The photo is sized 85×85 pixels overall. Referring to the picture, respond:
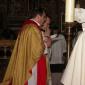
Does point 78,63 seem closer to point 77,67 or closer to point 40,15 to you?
point 77,67

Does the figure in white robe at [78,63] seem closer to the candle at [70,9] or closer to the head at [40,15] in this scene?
the candle at [70,9]

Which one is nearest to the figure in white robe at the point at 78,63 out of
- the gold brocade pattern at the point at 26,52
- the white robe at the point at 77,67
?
the white robe at the point at 77,67

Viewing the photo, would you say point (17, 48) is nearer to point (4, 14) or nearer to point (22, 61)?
point (22, 61)

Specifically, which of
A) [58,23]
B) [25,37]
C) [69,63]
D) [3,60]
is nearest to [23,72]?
[25,37]

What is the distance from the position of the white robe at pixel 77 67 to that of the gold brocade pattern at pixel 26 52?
7.90 ft

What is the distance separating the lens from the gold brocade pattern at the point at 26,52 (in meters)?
4.12

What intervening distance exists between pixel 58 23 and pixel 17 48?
15.9ft

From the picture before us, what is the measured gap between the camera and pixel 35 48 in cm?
412

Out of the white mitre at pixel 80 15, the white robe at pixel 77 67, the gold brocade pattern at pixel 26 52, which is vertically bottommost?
the gold brocade pattern at pixel 26 52

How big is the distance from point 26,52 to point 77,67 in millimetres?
2528

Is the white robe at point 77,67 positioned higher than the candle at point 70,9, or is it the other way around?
the candle at point 70,9

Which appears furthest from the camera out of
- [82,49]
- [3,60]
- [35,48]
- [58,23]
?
[58,23]

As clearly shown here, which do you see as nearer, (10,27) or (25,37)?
(25,37)

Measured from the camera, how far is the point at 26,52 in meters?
4.18
